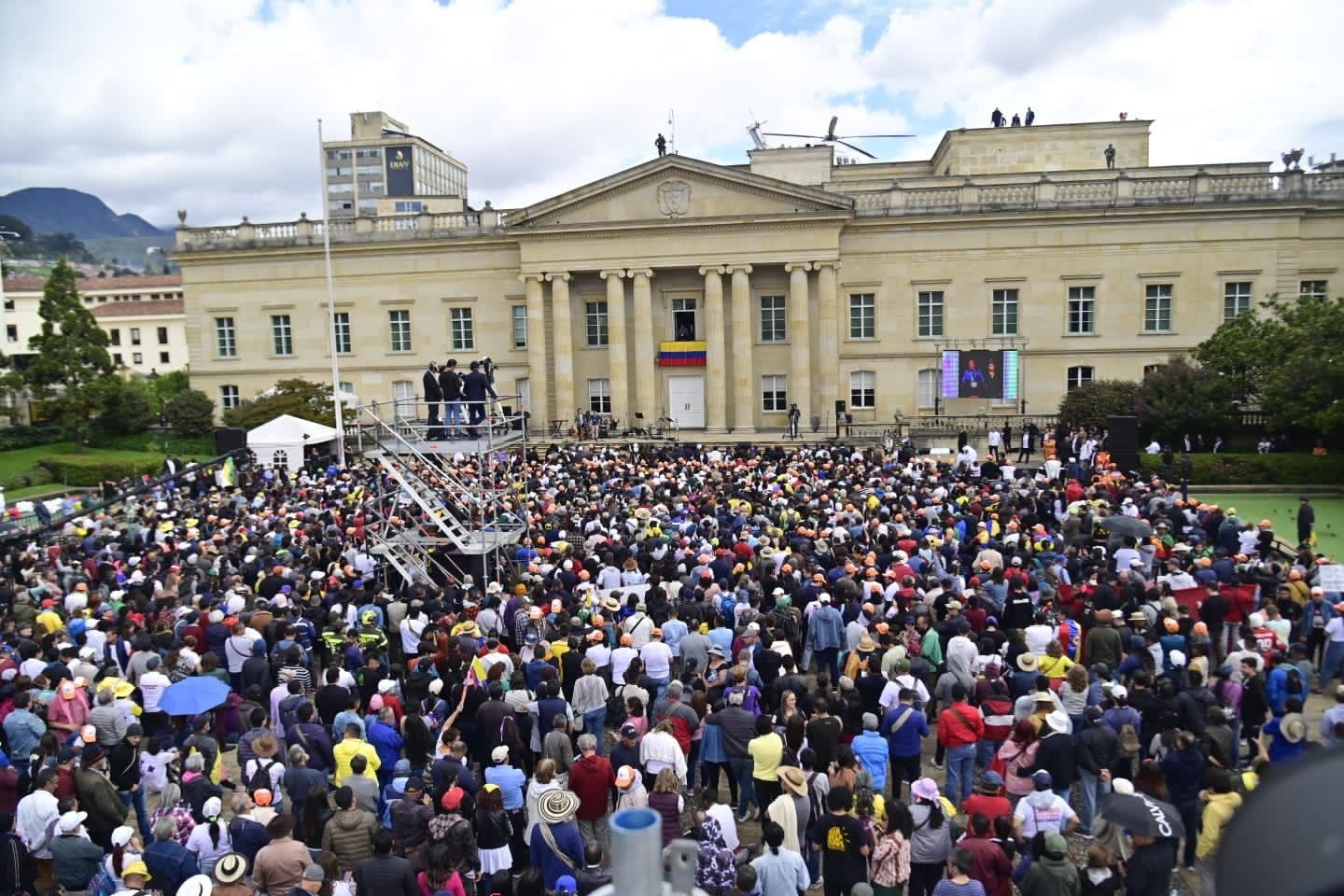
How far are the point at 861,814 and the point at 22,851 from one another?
7.93m

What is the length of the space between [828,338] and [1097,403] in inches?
484

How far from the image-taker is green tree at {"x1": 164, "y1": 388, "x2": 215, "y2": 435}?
4981cm

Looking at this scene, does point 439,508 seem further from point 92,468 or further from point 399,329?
point 399,329

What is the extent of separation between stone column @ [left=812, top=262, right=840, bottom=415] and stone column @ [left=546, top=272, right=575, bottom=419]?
39.2 feet

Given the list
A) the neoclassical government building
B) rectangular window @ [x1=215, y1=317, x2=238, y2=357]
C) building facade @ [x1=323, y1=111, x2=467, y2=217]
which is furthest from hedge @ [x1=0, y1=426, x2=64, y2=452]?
building facade @ [x1=323, y1=111, x2=467, y2=217]

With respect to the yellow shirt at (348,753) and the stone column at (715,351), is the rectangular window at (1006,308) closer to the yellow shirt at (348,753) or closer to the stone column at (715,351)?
the stone column at (715,351)

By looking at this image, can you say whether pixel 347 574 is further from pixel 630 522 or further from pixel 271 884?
pixel 271 884

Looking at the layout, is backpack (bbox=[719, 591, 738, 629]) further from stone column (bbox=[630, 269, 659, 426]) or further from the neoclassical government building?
stone column (bbox=[630, 269, 659, 426])

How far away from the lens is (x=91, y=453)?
1881 inches

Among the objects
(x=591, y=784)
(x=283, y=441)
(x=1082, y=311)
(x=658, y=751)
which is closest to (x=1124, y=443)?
(x=1082, y=311)

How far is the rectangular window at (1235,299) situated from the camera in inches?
1735

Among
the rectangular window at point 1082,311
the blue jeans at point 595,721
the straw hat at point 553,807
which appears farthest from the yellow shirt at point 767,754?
the rectangular window at point 1082,311

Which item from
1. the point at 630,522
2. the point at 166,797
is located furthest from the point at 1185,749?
the point at 630,522

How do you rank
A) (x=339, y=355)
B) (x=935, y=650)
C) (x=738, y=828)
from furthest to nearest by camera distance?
(x=339, y=355) → (x=935, y=650) → (x=738, y=828)
